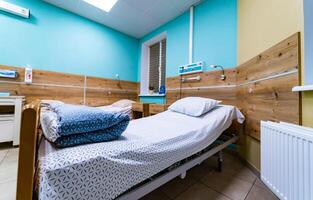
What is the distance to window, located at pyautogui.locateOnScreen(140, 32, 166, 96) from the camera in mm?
3639

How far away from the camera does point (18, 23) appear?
7.61 feet

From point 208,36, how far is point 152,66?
1906 mm

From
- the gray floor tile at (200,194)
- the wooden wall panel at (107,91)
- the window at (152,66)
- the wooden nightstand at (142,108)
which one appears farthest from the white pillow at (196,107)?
the wooden wall panel at (107,91)

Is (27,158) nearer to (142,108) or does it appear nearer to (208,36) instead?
(142,108)

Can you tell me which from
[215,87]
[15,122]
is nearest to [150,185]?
[215,87]

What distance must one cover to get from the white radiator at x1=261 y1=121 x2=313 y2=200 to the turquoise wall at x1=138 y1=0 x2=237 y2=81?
133 centimetres

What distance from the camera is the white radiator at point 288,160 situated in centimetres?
74

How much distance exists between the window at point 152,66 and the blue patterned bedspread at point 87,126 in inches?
111

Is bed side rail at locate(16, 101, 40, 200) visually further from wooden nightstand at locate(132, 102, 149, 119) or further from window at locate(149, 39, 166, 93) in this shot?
window at locate(149, 39, 166, 93)

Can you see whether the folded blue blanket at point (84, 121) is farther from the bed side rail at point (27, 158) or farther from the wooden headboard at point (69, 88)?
the wooden headboard at point (69, 88)

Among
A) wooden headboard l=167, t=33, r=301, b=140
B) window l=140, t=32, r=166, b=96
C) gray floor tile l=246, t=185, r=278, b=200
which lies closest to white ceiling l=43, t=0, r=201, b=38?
window l=140, t=32, r=166, b=96

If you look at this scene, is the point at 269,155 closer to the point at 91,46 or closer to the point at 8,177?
the point at 8,177

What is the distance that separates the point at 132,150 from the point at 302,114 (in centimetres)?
123

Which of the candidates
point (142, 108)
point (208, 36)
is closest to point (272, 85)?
point (208, 36)
